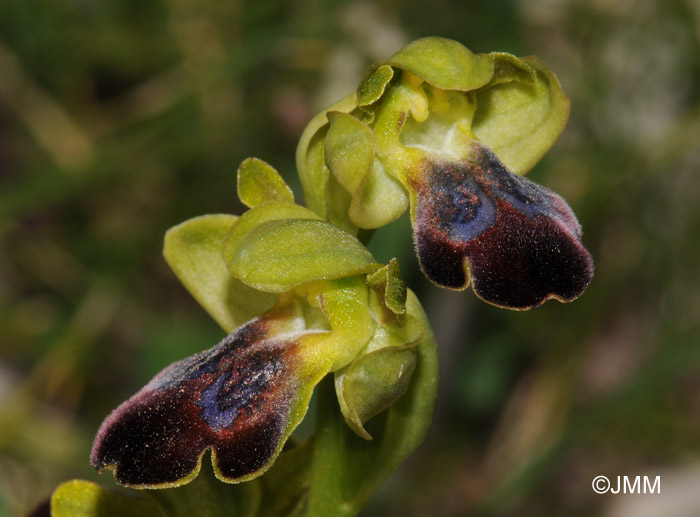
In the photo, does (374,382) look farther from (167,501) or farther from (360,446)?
(167,501)

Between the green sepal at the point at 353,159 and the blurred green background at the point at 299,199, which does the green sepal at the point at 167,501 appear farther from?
the blurred green background at the point at 299,199

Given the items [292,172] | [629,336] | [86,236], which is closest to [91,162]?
[86,236]

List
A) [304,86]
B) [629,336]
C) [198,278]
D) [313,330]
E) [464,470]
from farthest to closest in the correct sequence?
[629,336] < [464,470] < [304,86] < [198,278] < [313,330]

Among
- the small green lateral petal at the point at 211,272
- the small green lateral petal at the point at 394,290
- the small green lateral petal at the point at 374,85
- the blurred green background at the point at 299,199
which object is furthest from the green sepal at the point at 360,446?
the blurred green background at the point at 299,199

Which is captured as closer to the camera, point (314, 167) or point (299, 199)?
point (314, 167)

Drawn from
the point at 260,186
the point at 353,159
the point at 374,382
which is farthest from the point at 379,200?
the point at 374,382

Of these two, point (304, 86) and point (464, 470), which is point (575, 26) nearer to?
point (304, 86)
